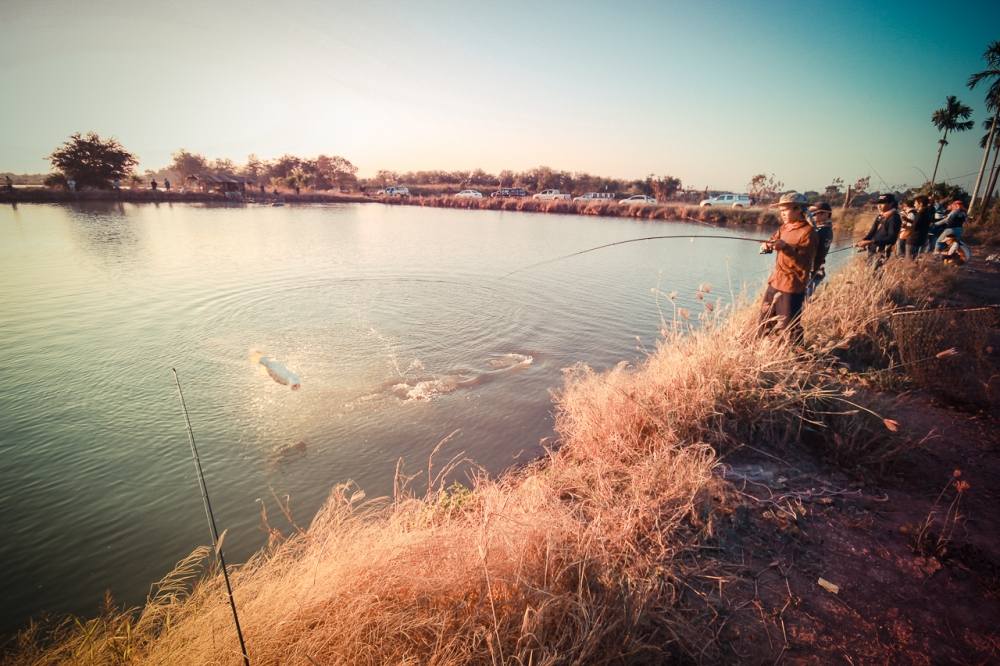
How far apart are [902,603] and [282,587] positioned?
3853 mm

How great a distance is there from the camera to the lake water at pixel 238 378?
432 cm

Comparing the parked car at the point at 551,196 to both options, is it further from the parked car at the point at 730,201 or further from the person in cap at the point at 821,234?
the person in cap at the point at 821,234

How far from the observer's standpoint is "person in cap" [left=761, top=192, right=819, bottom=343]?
5.55 metres

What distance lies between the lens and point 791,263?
5656 mm

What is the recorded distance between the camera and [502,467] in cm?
522

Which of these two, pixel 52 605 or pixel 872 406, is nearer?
pixel 52 605

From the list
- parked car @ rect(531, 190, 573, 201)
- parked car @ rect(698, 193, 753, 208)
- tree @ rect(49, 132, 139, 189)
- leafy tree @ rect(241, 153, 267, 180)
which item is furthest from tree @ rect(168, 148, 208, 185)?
parked car @ rect(698, 193, 753, 208)

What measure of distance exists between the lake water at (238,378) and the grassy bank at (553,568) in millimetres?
955

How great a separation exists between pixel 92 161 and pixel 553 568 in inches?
2429

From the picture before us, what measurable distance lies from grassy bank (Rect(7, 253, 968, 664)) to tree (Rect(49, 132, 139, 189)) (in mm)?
57254

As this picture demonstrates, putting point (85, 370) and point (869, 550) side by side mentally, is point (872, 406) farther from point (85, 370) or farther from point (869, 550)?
point (85, 370)

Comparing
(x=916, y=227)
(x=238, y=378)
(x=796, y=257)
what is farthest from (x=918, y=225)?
(x=238, y=378)

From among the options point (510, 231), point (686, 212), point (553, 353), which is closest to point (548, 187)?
point (686, 212)

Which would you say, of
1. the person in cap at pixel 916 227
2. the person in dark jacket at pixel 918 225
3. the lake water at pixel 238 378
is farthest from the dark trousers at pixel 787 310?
the person in dark jacket at pixel 918 225
